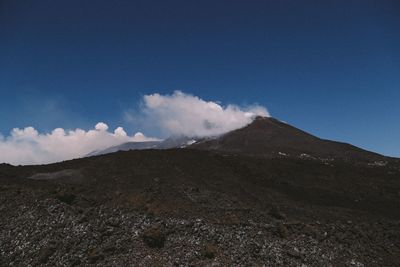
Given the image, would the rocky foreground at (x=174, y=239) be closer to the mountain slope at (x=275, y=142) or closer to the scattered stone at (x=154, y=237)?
the scattered stone at (x=154, y=237)

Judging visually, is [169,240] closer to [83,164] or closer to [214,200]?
[214,200]

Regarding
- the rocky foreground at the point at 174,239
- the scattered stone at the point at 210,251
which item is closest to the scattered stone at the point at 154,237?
the rocky foreground at the point at 174,239

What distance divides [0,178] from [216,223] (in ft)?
64.2

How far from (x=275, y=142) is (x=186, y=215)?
7542 centimetres

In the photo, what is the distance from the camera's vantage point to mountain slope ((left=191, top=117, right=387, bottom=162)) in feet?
264

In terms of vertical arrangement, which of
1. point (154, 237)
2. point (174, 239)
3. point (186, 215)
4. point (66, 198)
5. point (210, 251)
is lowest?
point (210, 251)

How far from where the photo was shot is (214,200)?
27.4 metres

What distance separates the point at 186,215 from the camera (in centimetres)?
2314

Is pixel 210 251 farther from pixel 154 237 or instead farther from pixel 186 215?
pixel 186 215

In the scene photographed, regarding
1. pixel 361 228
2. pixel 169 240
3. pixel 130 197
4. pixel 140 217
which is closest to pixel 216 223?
pixel 169 240

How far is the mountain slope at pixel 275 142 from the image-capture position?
264 feet

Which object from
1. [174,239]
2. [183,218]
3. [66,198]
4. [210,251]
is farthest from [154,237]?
[66,198]

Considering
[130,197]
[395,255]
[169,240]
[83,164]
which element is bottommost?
[395,255]

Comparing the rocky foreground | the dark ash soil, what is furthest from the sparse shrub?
the rocky foreground
